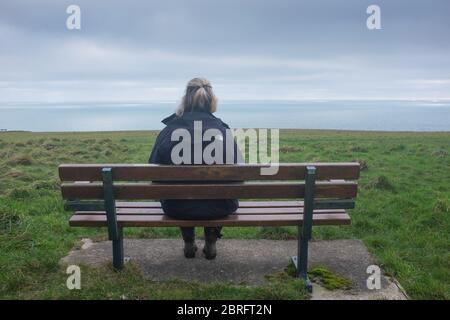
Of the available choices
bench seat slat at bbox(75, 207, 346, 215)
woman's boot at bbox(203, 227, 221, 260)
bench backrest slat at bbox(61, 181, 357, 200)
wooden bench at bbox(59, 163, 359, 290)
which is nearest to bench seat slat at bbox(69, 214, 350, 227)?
wooden bench at bbox(59, 163, 359, 290)

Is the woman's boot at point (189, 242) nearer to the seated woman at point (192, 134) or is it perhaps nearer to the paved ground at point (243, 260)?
the paved ground at point (243, 260)

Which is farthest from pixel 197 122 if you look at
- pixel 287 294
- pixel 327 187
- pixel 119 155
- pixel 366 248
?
pixel 119 155

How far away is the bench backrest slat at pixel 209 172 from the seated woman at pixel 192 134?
36cm

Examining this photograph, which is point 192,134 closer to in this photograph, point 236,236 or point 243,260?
point 243,260

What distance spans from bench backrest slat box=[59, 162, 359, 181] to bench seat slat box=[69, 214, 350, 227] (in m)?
0.51

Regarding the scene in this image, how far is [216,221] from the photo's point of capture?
4.76 m

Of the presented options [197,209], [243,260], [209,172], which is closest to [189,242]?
[243,260]

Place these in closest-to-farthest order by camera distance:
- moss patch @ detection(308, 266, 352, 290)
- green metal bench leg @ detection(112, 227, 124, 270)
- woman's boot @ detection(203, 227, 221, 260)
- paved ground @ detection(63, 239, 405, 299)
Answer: moss patch @ detection(308, 266, 352, 290) → paved ground @ detection(63, 239, 405, 299) → green metal bench leg @ detection(112, 227, 124, 270) → woman's boot @ detection(203, 227, 221, 260)

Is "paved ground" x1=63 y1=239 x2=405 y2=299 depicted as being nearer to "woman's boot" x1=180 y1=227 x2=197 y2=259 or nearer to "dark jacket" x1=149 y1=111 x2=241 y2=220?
"woman's boot" x1=180 y1=227 x2=197 y2=259

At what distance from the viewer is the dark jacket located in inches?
186

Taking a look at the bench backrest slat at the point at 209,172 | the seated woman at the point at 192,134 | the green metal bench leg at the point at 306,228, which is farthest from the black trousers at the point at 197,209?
the green metal bench leg at the point at 306,228
